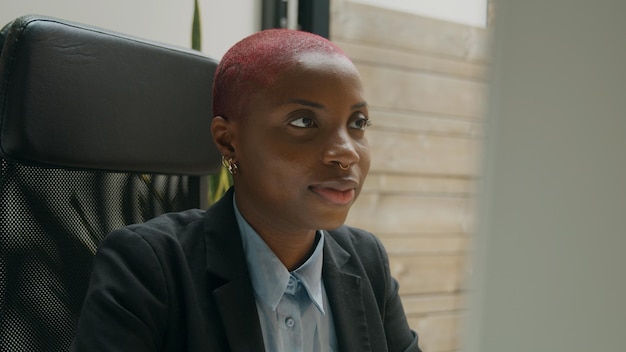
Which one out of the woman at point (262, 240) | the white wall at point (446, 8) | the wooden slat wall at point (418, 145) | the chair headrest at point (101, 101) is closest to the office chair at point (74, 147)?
the chair headrest at point (101, 101)

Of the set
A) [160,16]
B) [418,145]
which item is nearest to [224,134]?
[160,16]

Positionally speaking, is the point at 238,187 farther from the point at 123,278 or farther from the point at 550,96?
the point at 550,96

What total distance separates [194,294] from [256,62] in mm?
290

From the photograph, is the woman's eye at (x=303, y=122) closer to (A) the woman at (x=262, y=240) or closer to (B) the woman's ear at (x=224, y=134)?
(A) the woman at (x=262, y=240)

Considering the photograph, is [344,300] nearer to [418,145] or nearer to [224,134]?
[224,134]

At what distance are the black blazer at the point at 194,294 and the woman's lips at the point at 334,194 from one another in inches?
5.2

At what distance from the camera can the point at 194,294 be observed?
2.70 feet

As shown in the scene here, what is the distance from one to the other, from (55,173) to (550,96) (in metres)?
0.90

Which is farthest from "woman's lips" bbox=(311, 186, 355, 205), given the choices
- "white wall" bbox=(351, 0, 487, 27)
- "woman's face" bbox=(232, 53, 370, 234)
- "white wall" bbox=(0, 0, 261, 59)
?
"white wall" bbox=(351, 0, 487, 27)

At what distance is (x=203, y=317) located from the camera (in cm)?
81

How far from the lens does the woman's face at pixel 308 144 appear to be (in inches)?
32.8

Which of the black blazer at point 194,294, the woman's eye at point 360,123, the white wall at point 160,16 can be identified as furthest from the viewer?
the white wall at point 160,16

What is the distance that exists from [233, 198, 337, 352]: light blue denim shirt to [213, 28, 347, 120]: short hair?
0.16 meters

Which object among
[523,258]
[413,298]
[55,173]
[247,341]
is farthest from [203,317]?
[413,298]
